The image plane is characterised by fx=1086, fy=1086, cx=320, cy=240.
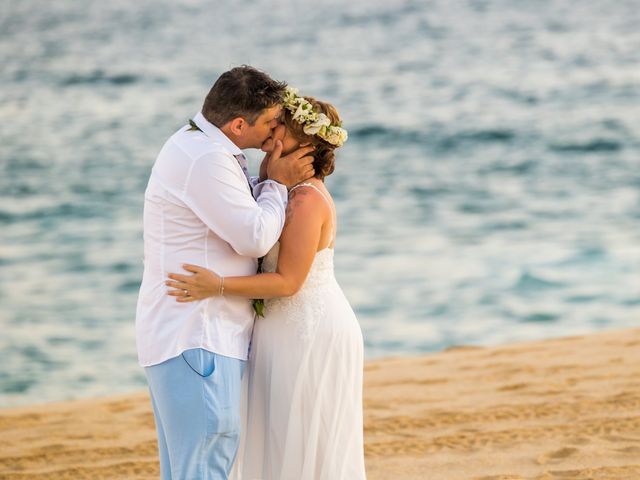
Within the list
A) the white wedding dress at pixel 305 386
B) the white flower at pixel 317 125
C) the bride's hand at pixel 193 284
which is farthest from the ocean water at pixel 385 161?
the bride's hand at pixel 193 284

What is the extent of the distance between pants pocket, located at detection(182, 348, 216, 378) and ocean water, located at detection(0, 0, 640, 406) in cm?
520

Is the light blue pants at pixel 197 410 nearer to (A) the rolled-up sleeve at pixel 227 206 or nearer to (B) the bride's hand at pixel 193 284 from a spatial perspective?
(B) the bride's hand at pixel 193 284

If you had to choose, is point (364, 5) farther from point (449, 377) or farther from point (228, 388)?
point (228, 388)

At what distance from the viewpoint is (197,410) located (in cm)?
386

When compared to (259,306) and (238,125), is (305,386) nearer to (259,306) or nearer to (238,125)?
(259,306)

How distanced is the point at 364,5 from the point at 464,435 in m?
31.7

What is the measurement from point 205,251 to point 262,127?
508 millimetres

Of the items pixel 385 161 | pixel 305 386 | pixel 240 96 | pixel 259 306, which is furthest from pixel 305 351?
pixel 385 161

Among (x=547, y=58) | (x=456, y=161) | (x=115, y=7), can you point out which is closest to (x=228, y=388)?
(x=456, y=161)

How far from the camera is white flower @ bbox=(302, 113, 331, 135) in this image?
13.5 feet

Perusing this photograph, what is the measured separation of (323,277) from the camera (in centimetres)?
427

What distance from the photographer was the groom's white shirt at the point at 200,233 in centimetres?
379

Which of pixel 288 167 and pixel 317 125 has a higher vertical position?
pixel 317 125

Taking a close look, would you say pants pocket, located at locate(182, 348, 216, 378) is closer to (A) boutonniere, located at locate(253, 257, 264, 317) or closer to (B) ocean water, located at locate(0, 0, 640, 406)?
(A) boutonniere, located at locate(253, 257, 264, 317)
